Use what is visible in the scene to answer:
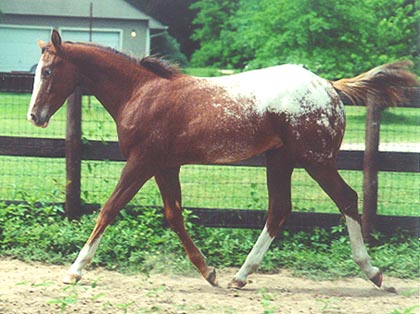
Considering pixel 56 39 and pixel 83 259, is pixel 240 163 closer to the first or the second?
pixel 83 259

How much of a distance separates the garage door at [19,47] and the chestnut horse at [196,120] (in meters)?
1.15

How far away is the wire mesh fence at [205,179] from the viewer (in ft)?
23.2

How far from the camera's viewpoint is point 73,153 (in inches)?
268

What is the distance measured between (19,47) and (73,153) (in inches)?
44.2

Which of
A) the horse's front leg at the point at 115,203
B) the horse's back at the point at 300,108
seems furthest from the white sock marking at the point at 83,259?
the horse's back at the point at 300,108

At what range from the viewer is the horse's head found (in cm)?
546

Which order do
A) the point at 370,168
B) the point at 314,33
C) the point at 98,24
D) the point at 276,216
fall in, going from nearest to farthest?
1. the point at 276,216
2. the point at 370,168
3. the point at 98,24
4. the point at 314,33

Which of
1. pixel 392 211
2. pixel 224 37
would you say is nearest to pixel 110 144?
pixel 392 211

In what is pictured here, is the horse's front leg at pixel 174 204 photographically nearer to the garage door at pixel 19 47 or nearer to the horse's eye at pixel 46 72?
the horse's eye at pixel 46 72

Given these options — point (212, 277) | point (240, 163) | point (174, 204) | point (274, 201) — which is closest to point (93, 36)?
Result: point (240, 163)

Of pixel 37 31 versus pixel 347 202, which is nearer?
pixel 347 202

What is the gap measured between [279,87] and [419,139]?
2469 millimetres

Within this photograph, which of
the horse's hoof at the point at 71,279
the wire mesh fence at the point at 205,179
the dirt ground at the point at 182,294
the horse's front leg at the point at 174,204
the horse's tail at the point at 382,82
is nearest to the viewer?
the dirt ground at the point at 182,294

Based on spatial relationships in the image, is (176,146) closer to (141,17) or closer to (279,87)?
(279,87)
